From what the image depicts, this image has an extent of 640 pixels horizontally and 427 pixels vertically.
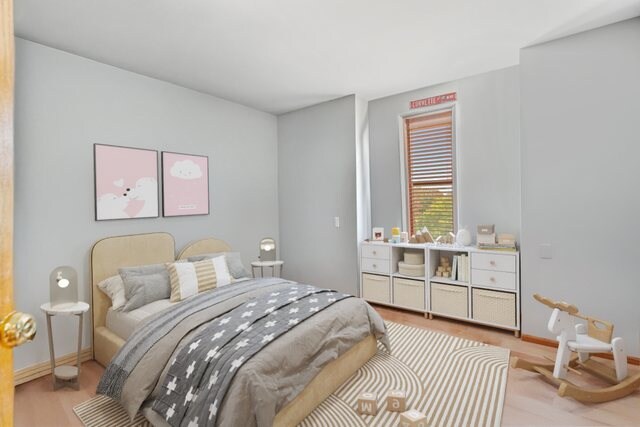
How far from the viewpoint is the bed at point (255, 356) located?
1.86 metres

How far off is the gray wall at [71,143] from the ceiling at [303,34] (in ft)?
0.68

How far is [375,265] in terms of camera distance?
4.14 meters

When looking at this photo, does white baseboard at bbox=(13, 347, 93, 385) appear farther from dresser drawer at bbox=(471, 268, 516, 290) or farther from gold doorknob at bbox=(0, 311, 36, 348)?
→ dresser drawer at bbox=(471, 268, 516, 290)

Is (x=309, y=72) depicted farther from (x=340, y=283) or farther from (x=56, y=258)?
(x=56, y=258)

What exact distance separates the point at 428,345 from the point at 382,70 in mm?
2836

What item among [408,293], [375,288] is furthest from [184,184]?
[408,293]

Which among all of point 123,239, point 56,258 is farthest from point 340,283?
point 56,258

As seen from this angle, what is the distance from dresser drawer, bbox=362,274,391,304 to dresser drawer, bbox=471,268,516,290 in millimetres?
1034

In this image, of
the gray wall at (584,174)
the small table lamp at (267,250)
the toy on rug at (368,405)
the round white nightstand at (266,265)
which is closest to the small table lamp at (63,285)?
the round white nightstand at (266,265)

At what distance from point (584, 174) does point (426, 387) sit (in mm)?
2247

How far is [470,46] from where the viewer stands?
2.98m

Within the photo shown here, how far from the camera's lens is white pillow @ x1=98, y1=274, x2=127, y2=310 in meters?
2.85

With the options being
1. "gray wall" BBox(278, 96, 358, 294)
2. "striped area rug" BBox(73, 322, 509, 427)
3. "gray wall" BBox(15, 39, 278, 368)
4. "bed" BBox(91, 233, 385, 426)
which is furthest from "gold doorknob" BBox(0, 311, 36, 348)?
"gray wall" BBox(278, 96, 358, 294)

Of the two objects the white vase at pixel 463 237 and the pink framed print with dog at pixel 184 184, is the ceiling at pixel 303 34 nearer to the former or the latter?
the pink framed print with dog at pixel 184 184
